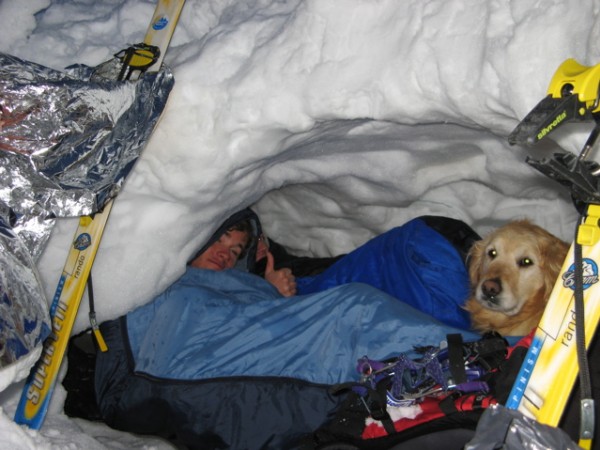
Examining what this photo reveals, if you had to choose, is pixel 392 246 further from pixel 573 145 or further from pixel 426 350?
pixel 573 145

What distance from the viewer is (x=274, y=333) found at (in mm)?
2490

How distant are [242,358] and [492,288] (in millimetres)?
1083

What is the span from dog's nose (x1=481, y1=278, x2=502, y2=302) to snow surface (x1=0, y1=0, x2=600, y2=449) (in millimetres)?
450

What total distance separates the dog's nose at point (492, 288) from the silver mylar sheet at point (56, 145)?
1.52 m

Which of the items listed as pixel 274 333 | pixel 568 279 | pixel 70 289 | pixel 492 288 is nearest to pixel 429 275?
pixel 492 288

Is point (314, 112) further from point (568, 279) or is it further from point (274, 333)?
point (568, 279)

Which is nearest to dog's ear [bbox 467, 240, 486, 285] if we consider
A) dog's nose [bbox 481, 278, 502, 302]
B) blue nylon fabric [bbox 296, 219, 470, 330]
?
blue nylon fabric [bbox 296, 219, 470, 330]

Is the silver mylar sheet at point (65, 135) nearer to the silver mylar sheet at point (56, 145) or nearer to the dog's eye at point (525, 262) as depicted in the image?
the silver mylar sheet at point (56, 145)

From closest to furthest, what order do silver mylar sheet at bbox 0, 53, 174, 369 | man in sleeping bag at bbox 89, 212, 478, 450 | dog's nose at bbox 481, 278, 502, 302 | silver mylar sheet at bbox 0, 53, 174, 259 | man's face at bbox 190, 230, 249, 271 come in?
silver mylar sheet at bbox 0, 53, 174, 369
silver mylar sheet at bbox 0, 53, 174, 259
man in sleeping bag at bbox 89, 212, 478, 450
dog's nose at bbox 481, 278, 502, 302
man's face at bbox 190, 230, 249, 271

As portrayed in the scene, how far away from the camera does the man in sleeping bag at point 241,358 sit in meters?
2.27

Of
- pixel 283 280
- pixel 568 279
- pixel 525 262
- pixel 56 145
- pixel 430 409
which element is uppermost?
pixel 56 145

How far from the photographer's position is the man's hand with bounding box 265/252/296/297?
326cm

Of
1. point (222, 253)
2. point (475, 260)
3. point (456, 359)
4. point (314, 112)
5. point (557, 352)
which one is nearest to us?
point (557, 352)

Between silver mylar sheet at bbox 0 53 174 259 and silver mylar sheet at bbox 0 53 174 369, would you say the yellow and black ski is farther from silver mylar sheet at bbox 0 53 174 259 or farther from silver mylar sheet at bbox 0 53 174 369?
silver mylar sheet at bbox 0 53 174 259
